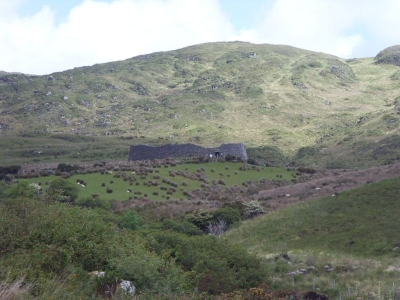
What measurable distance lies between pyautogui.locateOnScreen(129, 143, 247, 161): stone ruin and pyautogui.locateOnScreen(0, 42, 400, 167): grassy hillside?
2041 cm

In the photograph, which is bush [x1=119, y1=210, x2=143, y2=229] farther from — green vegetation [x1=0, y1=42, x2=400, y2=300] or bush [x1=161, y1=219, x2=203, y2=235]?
bush [x1=161, y1=219, x2=203, y2=235]

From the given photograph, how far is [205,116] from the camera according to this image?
5901 inches

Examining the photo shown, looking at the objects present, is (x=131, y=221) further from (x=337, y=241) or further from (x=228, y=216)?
(x=337, y=241)

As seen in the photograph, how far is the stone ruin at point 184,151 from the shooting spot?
73625mm

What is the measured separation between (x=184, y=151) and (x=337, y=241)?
47.7 meters

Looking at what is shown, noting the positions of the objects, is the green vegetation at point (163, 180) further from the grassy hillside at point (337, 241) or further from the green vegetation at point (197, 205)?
the grassy hillside at point (337, 241)

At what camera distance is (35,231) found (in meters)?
14.8

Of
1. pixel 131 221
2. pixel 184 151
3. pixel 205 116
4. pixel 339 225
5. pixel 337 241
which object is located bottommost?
pixel 131 221

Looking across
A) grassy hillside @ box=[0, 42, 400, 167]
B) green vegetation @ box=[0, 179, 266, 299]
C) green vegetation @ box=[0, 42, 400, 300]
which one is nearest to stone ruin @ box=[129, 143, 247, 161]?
green vegetation @ box=[0, 42, 400, 300]

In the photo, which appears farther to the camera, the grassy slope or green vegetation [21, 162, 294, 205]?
green vegetation [21, 162, 294, 205]

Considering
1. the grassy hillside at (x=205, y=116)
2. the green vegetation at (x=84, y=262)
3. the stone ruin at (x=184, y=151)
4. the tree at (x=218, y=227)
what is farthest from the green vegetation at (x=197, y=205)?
the stone ruin at (x=184, y=151)

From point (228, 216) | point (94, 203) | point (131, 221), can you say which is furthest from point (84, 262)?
point (94, 203)

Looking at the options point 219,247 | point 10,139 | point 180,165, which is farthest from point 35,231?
point 10,139

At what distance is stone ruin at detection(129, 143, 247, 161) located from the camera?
242ft
